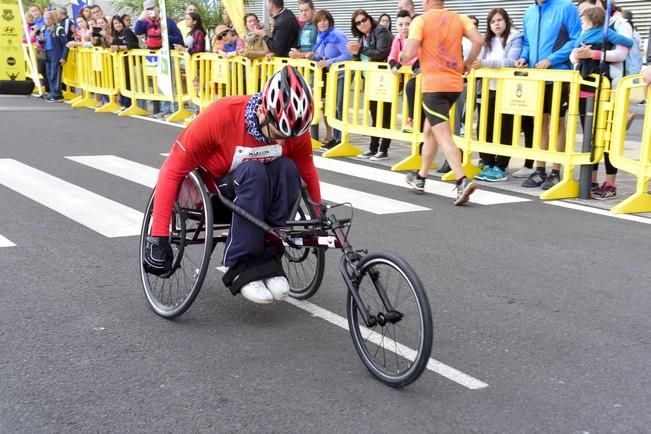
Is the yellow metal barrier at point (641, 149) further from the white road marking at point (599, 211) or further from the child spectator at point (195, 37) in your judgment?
the child spectator at point (195, 37)

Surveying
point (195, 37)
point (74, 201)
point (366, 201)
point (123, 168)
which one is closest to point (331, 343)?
point (366, 201)

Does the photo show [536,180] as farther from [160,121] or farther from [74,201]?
[160,121]

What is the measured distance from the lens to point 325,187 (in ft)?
30.5

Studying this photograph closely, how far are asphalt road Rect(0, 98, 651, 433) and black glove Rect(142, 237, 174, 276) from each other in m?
0.31

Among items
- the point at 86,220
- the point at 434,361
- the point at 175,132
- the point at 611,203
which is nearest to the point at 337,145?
the point at 175,132

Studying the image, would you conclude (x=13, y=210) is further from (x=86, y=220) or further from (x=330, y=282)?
(x=330, y=282)

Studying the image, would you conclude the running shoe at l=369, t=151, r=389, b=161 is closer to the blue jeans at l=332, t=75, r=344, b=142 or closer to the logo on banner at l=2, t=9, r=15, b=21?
the blue jeans at l=332, t=75, r=344, b=142

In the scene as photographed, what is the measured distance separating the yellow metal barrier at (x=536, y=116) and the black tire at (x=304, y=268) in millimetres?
4118

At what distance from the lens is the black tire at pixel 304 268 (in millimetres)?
5020

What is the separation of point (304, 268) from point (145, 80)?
12.3 metres

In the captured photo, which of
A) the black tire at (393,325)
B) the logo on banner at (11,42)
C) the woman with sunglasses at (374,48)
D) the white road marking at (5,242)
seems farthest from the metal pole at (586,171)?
the logo on banner at (11,42)

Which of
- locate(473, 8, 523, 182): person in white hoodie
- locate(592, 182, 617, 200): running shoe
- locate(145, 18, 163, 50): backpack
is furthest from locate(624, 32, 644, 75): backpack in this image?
locate(145, 18, 163, 50): backpack

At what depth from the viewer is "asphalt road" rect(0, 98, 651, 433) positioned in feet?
11.9

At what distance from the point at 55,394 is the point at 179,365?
0.61 m
